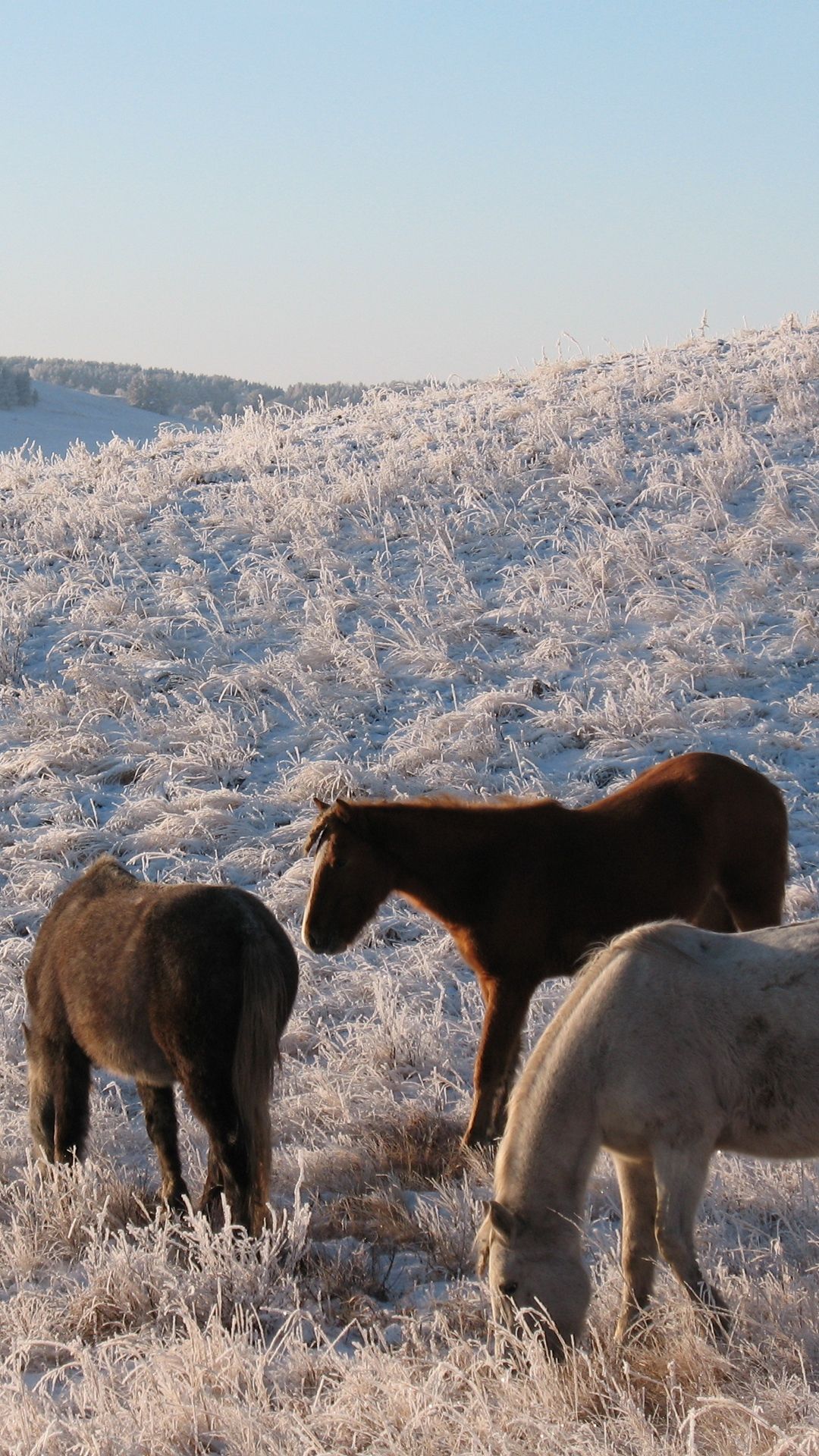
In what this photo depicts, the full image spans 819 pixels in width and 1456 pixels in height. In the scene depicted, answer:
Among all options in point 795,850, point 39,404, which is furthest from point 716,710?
point 39,404

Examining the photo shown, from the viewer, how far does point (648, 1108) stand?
371 centimetres

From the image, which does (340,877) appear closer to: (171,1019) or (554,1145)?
(171,1019)

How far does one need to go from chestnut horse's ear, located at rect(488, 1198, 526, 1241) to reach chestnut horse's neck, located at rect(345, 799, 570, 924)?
2.24 metres

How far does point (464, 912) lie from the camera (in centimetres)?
577

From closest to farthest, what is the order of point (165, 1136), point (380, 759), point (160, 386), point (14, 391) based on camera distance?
point (165, 1136), point (380, 759), point (14, 391), point (160, 386)

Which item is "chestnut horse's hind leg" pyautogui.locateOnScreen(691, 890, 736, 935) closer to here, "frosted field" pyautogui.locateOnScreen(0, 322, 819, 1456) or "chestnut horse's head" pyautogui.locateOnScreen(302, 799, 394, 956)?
"frosted field" pyautogui.locateOnScreen(0, 322, 819, 1456)

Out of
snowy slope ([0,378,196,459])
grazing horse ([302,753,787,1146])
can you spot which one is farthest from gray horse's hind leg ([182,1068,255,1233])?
snowy slope ([0,378,196,459])

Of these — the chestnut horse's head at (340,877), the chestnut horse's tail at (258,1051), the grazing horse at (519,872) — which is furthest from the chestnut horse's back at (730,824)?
the chestnut horse's tail at (258,1051)

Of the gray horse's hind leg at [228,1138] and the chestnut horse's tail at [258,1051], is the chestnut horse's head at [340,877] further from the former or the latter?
the gray horse's hind leg at [228,1138]

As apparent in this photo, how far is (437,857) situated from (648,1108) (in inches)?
→ 87.1

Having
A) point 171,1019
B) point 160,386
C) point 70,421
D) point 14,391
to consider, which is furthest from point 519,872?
point 160,386

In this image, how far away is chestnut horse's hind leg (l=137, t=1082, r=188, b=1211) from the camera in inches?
202

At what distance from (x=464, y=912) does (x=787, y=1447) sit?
3096 millimetres

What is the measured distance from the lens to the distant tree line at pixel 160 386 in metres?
47.4
